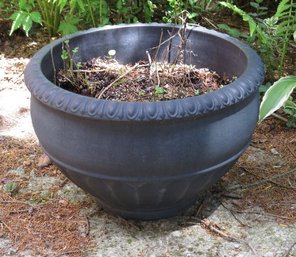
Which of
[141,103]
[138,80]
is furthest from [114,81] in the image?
[141,103]

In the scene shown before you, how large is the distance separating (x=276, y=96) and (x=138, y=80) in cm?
64

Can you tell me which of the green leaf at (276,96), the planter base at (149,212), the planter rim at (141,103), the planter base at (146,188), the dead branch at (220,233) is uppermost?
the planter rim at (141,103)

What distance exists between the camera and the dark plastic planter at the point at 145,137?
6.79 ft

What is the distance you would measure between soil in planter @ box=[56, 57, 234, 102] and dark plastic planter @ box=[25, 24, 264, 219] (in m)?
0.14

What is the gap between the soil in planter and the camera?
246cm

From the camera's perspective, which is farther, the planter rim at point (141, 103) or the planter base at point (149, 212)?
the planter base at point (149, 212)

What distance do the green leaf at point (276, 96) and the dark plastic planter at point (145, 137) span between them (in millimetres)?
214

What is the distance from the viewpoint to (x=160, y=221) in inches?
102

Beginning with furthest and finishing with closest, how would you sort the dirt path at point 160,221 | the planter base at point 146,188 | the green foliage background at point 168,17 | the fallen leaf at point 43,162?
the green foliage background at point 168,17 → the fallen leaf at point 43,162 → the dirt path at point 160,221 → the planter base at point 146,188

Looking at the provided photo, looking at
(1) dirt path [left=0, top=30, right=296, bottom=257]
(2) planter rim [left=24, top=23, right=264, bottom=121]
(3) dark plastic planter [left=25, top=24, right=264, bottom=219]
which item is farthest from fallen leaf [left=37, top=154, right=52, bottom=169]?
(2) planter rim [left=24, top=23, right=264, bottom=121]

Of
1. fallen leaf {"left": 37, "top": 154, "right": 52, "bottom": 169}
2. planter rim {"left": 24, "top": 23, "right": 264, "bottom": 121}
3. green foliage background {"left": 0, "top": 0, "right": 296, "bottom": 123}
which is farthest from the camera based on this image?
green foliage background {"left": 0, "top": 0, "right": 296, "bottom": 123}

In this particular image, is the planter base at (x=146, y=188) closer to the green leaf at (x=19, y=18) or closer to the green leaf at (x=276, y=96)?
the green leaf at (x=276, y=96)

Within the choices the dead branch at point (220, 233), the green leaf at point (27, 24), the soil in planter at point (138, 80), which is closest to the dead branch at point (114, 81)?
the soil in planter at point (138, 80)

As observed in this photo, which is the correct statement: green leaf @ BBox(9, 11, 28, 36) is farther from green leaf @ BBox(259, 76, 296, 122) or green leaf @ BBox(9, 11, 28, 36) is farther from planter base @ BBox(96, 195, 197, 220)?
green leaf @ BBox(259, 76, 296, 122)
